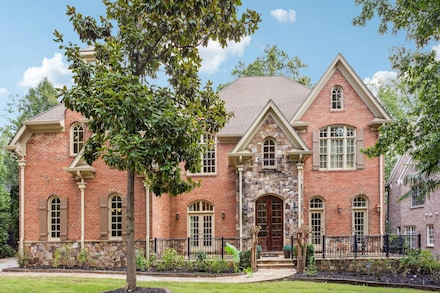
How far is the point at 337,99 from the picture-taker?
1911 centimetres

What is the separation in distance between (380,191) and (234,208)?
21.7ft

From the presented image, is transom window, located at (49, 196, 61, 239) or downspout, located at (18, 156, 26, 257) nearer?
downspout, located at (18, 156, 26, 257)

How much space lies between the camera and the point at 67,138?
1820 cm

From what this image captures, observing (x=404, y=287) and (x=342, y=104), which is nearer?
(x=404, y=287)

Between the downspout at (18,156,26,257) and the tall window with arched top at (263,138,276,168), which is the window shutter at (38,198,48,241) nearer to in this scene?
the downspout at (18,156,26,257)

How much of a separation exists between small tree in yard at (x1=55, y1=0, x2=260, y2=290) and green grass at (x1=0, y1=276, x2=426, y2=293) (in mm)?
2388

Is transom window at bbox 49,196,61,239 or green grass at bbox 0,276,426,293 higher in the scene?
transom window at bbox 49,196,61,239

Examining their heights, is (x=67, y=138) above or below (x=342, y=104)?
below

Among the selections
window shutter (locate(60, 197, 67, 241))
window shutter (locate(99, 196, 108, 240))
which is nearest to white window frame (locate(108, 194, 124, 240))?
window shutter (locate(99, 196, 108, 240))

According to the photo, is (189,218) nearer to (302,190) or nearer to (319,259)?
(302,190)

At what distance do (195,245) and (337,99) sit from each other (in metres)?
9.40

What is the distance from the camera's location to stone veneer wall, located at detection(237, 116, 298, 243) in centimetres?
1775

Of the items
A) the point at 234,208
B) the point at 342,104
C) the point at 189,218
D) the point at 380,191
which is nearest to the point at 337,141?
the point at 342,104

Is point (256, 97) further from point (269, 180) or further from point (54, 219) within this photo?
point (54, 219)
